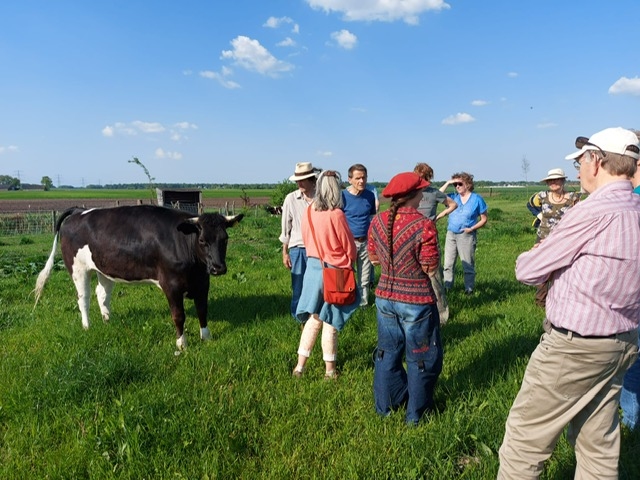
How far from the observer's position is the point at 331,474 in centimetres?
282

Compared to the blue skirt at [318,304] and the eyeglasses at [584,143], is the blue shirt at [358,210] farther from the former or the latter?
the eyeglasses at [584,143]

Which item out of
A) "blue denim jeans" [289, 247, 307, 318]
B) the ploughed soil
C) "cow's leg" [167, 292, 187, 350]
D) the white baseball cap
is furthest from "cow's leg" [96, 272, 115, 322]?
the ploughed soil

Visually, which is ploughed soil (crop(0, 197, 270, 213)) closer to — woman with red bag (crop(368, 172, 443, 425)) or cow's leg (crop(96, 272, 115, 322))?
cow's leg (crop(96, 272, 115, 322))

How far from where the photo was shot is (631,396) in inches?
129

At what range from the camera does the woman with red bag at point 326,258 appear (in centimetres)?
404

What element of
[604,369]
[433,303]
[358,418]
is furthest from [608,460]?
[358,418]

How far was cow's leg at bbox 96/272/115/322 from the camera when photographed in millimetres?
6393

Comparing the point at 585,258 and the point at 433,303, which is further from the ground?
the point at 585,258

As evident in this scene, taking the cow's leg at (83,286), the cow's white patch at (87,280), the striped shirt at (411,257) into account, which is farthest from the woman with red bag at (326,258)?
the cow's leg at (83,286)

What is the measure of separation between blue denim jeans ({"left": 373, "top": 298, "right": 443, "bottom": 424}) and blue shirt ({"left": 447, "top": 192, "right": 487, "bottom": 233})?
4.09m

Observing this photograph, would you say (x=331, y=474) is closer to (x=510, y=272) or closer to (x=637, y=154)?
(x=637, y=154)

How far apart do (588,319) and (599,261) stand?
0.28 meters

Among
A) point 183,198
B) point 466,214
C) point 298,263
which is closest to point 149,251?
point 298,263

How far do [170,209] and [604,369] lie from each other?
537 centimetres
